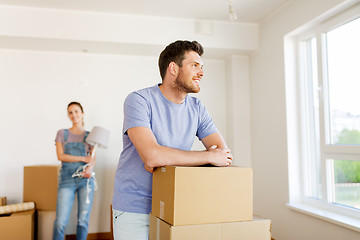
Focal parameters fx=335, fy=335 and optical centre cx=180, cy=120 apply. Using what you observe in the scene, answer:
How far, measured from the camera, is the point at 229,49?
3.88m

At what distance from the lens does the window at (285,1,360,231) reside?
8.71 ft

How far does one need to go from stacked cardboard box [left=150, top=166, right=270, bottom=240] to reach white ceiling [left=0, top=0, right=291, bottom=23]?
2.53 meters

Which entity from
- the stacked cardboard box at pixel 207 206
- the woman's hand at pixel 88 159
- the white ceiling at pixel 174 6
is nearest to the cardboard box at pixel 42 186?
the woman's hand at pixel 88 159

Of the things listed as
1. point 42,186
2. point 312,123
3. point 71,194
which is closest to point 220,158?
point 312,123

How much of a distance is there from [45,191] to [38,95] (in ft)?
3.68

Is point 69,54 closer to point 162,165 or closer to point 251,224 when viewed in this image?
point 162,165

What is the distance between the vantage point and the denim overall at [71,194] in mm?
3207

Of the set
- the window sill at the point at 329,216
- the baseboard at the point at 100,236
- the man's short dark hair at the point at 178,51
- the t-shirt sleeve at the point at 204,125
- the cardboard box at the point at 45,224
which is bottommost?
the baseboard at the point at 100,236

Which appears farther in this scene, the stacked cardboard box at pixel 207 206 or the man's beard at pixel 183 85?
the man's beard at pixel 183 85

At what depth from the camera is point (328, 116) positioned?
2949 mm

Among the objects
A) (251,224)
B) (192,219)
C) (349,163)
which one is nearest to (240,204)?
(251,224)

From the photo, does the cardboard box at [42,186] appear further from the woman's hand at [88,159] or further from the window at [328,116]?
the window at [328,116]

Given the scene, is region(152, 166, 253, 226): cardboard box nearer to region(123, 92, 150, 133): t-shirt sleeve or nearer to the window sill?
region(123, 92, 150, 133): t-shirt sleeve

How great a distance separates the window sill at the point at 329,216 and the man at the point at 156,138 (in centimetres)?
157
